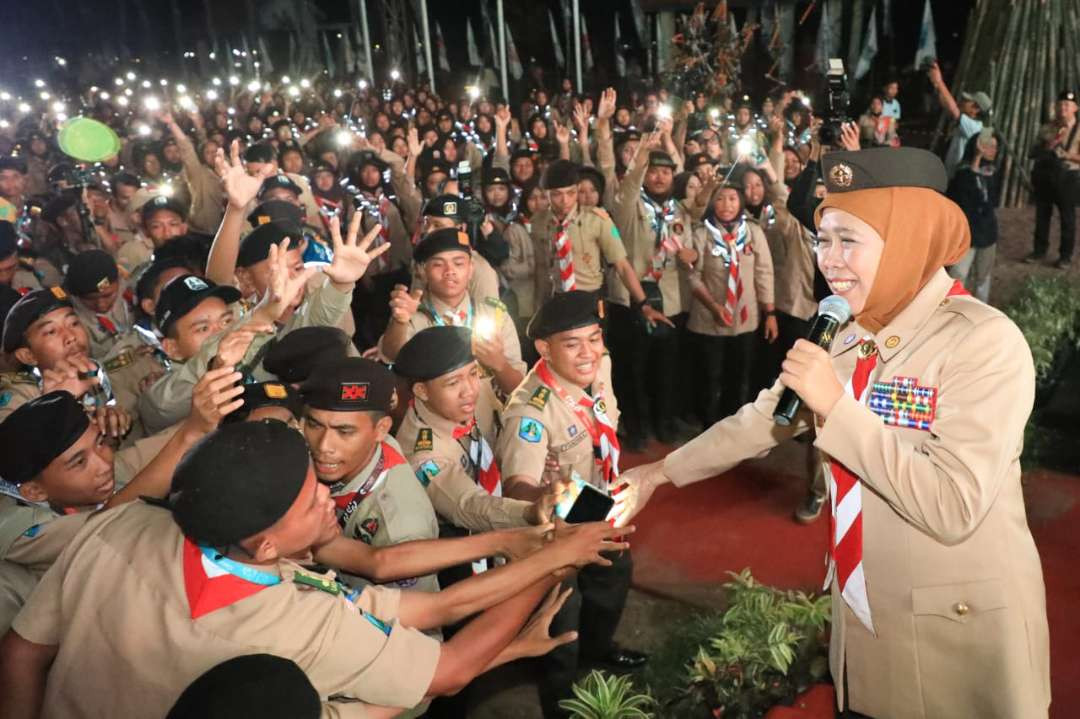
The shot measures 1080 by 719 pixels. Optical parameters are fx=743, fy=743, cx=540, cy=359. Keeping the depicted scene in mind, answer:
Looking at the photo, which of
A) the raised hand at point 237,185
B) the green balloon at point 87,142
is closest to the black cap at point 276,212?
the raised hand at point 237,185

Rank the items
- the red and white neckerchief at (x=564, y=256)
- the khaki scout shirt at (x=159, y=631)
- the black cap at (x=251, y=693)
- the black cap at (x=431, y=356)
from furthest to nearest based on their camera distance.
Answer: the red and white neckerchief at (x=564, y=256)
the black cap at (x=431, y=356)
the khaki scout shirt at (x=159, y=631)
the black cap at (x=251, y=693)

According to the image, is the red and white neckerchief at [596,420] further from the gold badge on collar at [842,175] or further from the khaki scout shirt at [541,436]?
the gold badge on collar at [842,175]

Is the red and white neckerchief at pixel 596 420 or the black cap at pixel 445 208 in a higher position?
the black cap at pixel 445 208

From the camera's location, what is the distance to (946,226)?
1.83 meters

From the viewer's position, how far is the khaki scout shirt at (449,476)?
2844 mm

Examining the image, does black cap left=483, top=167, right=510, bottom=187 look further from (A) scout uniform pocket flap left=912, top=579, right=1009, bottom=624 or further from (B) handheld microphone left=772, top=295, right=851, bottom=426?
(A) scout uniform pocket flap left=912, top=579, right=1009, bottom=624

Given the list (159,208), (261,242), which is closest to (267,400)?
(261,242)

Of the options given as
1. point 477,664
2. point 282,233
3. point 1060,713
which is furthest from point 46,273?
point 1060,713

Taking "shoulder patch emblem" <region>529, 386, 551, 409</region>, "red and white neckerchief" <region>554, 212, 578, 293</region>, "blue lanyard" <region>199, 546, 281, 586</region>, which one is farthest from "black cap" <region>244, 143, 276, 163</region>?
"blue lanyard" <region>199, 546, 281, 586</region>

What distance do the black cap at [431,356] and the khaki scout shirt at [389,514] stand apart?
0.48 m

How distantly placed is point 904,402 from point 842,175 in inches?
23.2

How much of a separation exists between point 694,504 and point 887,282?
3520 mm

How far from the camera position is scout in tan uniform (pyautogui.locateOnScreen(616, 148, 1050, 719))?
1664mm

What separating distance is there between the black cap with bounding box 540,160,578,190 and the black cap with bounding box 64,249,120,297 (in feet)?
10.1
